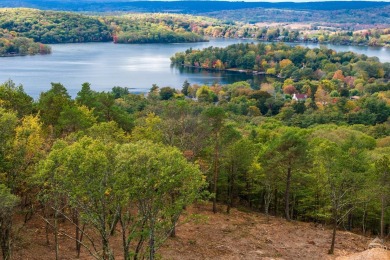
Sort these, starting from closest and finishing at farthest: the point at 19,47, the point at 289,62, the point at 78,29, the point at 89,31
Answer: the point at 289,62, the point at 19,47, the point at 78,29, the point at 89,31

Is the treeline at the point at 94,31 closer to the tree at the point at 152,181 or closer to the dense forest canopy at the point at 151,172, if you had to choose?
the dense forest canopy at the point at 151,172

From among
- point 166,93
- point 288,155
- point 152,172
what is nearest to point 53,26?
point 166,93

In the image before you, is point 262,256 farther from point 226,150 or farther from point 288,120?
point 288,120

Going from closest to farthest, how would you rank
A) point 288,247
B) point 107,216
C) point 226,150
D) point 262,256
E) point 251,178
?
1. point 107,216
2. point 262,256
3. point 288,247
4. point 226,150
5. point 251,178

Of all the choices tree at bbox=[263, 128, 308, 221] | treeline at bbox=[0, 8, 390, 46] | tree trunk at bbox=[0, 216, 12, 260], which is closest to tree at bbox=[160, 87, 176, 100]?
tree at bbox=[263, 128, 308, 221]

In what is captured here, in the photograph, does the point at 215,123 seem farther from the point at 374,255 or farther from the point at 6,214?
the point at 6,214

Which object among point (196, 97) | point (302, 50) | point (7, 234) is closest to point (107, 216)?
point (7, 234)

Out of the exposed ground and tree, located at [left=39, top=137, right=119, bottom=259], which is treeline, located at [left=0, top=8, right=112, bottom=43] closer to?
the exposed ground
